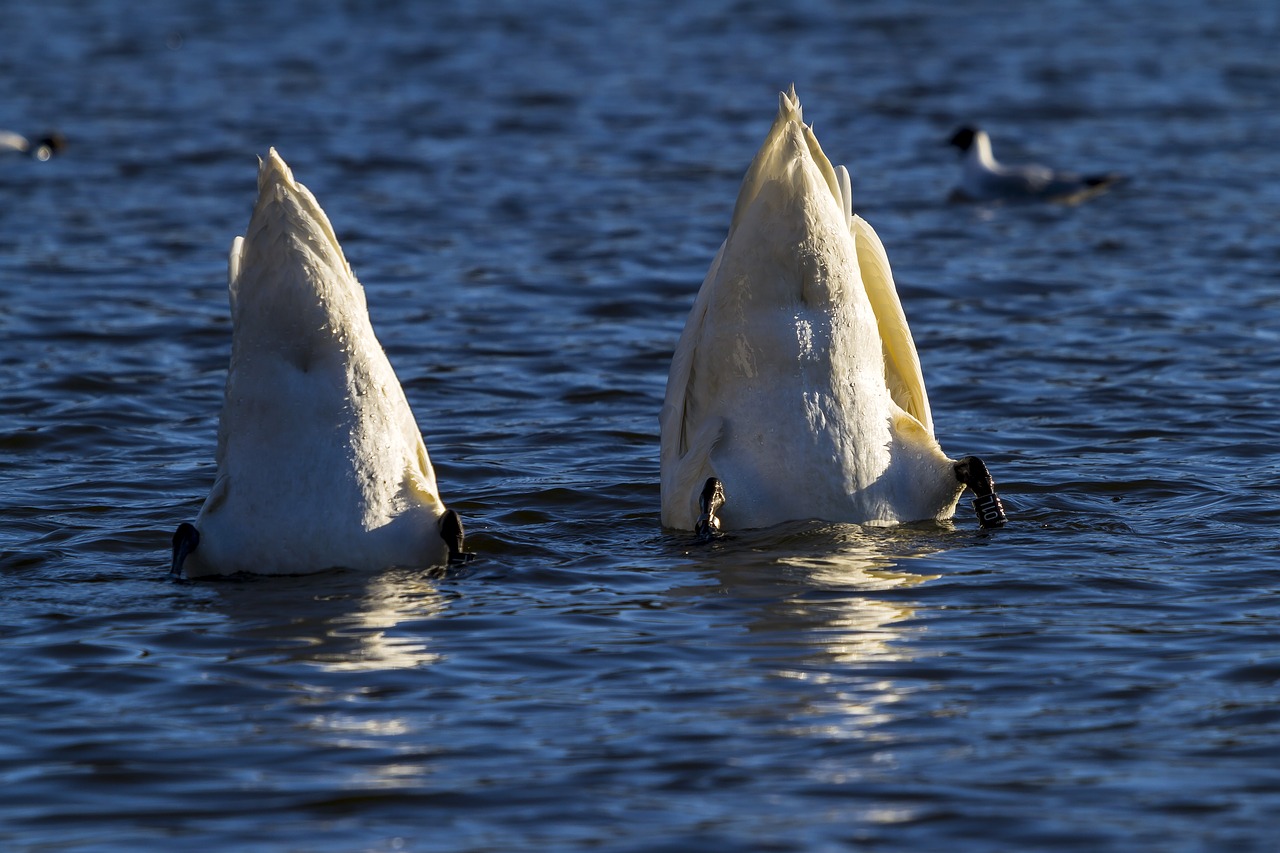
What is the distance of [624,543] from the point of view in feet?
28.1

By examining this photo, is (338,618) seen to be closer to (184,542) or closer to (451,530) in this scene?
(451,530)

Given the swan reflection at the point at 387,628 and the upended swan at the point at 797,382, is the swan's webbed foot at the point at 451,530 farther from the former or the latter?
the upended swan at the point at 797,382

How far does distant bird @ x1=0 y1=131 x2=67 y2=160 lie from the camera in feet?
72.2

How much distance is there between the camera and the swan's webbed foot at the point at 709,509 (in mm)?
8000

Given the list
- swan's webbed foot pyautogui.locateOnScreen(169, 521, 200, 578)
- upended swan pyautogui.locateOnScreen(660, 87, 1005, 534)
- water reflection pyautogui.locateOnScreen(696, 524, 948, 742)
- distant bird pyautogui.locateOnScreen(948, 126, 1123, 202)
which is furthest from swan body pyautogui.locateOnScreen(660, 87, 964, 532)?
distant bird pyautogui.locateOnScreen(948, 126, 1123, 202)

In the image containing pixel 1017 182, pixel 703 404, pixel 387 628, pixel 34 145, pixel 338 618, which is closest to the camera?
pixel 387 628

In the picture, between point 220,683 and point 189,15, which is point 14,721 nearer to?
point 220,683

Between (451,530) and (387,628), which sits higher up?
(451,530)

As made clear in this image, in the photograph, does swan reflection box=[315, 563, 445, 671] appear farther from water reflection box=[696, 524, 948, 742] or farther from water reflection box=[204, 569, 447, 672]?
water reflection box=[696, 524, 948, 742]

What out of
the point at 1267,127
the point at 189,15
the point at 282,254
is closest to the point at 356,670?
the point at 282,254

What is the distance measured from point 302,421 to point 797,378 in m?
1.96

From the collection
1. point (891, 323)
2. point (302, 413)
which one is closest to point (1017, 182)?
point (891, 323)

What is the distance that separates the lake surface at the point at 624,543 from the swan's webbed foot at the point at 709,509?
0.14m

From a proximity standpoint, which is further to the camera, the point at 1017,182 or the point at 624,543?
the point at 1017,182
